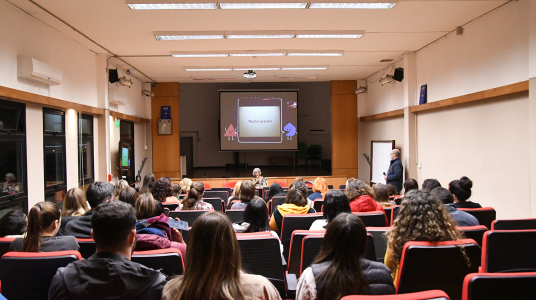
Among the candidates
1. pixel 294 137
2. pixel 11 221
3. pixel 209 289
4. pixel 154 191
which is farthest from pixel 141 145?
pixel 209 289

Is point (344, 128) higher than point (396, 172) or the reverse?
higher

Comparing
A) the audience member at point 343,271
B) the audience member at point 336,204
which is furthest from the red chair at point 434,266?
the audience member at point 336,204

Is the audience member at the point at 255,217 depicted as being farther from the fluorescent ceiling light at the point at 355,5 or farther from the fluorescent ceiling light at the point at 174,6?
the fluorescent ceiling light at the point at 355,5

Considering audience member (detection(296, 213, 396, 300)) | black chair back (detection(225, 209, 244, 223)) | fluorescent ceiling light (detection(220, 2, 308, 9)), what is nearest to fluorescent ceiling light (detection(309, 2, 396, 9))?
fluorescent ceiling light (detection(220, 2, 308, 9))

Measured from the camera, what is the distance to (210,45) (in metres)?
6.95

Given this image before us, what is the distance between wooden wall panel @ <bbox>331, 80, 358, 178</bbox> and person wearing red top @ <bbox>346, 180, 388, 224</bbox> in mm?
7713

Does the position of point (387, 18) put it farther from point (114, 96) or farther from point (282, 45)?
point (114, 96)

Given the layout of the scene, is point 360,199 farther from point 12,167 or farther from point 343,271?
point 12,167

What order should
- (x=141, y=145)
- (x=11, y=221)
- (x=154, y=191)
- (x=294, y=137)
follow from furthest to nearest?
(x=294, y=137) < (x=141, y=145) < (x=154, y=191) < (x=11, y=221)

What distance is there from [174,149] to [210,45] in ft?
16.8

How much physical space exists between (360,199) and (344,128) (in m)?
8.14

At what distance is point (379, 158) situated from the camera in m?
10.0

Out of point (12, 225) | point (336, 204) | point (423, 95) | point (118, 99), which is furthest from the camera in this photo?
point (118, 99)

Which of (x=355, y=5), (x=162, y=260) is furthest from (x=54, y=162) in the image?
(x=355, y=5)
